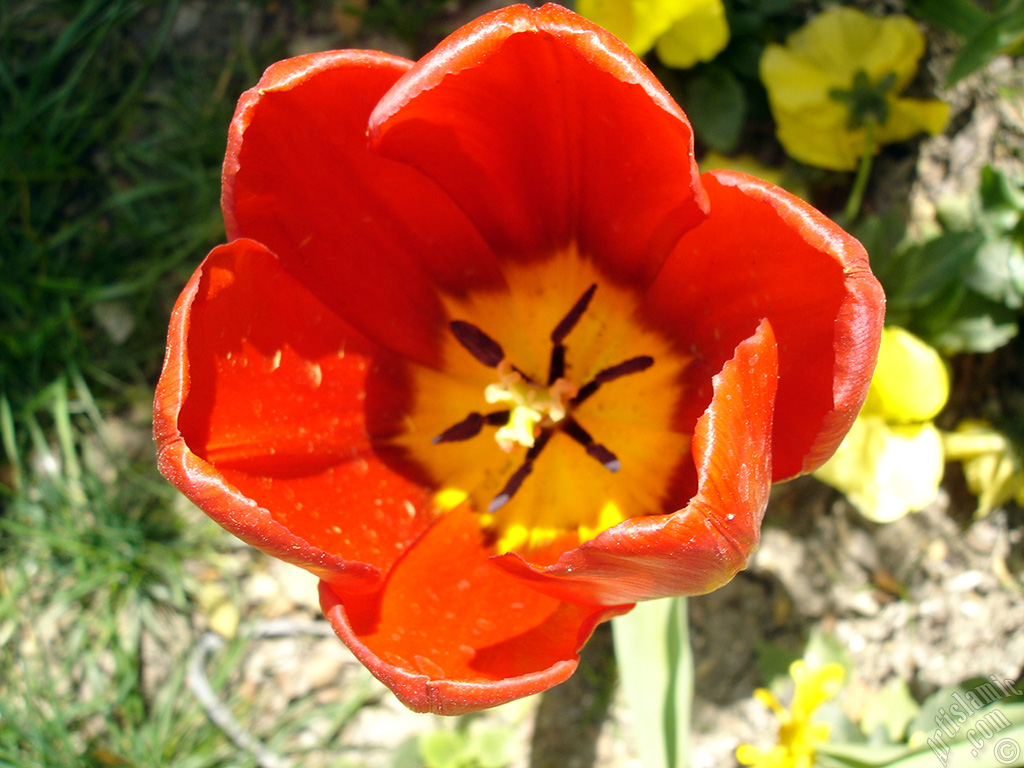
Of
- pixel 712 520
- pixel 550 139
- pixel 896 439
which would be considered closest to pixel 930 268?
pixel 896 439

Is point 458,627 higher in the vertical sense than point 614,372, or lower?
lower

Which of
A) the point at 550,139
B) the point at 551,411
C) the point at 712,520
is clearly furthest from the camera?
the point at 551,411

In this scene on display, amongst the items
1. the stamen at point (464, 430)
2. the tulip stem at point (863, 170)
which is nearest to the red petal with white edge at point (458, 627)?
the stamen at point (464, 430)

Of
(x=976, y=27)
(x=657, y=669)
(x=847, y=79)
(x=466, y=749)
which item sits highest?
(x=976, y=27)

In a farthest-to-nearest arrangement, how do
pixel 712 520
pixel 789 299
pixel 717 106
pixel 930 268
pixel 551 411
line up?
pixel 717 106 < pixel 930 268 < pixel 551 411 < pixel 789 299 < pixel 712 520

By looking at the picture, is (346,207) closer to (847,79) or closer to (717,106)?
Result: (717,106)

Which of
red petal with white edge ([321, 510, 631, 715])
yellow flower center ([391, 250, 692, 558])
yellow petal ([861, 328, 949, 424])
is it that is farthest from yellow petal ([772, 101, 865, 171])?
red petal with white edge ([321, 510, 631, 715])
